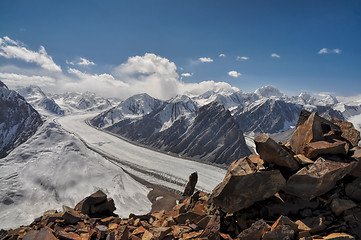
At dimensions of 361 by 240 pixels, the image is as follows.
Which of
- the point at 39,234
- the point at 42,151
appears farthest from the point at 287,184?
the point at 42,151

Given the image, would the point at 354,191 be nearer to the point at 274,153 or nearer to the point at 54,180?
the point at 274,153

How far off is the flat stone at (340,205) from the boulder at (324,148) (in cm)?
282

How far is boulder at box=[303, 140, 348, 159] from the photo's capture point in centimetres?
1248

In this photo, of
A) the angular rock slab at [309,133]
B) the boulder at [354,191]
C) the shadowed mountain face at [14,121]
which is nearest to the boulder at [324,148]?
the angular rock slab at [309,133]

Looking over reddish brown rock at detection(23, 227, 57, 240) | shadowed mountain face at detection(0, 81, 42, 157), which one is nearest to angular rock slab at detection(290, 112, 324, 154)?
reddish brown rock at detection(23, 227, 57, 240)

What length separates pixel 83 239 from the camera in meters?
14.4

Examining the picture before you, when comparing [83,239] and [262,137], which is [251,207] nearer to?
[262,137]

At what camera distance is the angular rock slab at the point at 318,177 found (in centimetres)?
1151

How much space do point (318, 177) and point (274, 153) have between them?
2.65 meters

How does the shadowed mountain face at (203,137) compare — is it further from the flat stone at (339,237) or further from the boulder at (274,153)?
the flat stone at (339,237)

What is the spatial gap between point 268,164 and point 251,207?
10.3 ft

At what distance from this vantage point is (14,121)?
5960 inches

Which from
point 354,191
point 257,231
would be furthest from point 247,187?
point 354,191

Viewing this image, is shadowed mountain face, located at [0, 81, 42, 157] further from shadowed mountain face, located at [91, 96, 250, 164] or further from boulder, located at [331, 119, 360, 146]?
boulder, located at [331, 119, 360, 146]
